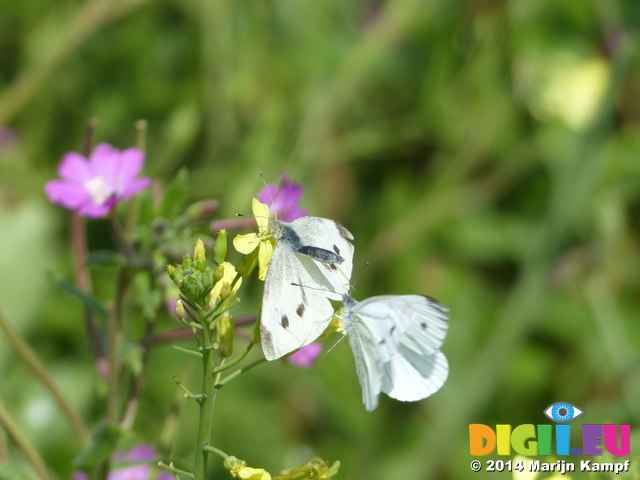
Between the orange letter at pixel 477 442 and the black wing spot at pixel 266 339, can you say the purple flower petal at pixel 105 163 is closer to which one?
the black wing spot at pixel 266 339

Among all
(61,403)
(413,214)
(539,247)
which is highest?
(413,214)

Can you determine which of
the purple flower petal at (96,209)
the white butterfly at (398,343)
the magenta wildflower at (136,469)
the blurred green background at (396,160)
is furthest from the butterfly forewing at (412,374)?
the blurred green background at (396,160)

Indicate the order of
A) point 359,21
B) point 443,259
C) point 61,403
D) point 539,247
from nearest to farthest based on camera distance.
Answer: point 61,403
point 539,247
point 443,259
point 359,21

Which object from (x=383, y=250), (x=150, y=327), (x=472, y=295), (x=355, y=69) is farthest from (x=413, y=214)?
(x=150, y=327)

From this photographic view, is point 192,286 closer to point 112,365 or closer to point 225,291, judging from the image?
point 225,291

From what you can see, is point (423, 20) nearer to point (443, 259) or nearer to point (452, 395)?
point (443, 259)

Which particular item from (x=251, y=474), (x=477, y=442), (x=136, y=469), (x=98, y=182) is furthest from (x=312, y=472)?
(x=136, y=469)

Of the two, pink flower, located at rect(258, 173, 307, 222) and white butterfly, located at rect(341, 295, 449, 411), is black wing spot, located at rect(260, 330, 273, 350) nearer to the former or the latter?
white butterfly, located at rect(341, 295, 449, 411)

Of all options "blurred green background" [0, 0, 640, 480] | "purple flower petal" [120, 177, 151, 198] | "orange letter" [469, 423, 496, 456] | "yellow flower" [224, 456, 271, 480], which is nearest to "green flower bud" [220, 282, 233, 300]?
"yellow flower" [224, 456, 271, 480]
